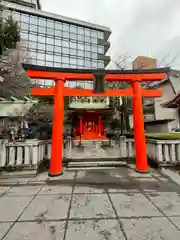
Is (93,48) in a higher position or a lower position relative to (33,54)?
higher

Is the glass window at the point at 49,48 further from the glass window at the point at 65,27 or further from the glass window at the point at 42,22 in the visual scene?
the glass window at the point at 65,27

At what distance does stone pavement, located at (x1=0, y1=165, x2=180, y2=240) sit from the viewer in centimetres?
198

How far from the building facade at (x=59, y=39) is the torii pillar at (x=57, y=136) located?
24.8 m

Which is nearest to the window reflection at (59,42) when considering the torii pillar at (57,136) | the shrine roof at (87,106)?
the shrine roof at (87,106)

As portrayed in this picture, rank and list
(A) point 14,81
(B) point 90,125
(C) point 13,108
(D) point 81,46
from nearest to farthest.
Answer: (C) point 13,108, (A) point 14,81, (B) point 90,125, (D) point 81,46

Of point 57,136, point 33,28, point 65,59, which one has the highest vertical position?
point 33,28

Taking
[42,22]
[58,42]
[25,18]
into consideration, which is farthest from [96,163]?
[42,22]

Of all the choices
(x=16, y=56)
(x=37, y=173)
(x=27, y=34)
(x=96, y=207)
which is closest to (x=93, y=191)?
(x=96, y=207)

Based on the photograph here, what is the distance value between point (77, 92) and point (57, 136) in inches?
66.4

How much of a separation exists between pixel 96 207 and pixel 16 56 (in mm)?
13740

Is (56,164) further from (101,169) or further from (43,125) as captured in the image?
(43,125)

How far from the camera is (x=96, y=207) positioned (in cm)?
269

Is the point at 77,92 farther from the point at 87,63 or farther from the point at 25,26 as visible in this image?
the point at 25,26

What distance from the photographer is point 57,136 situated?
4.82 metres
